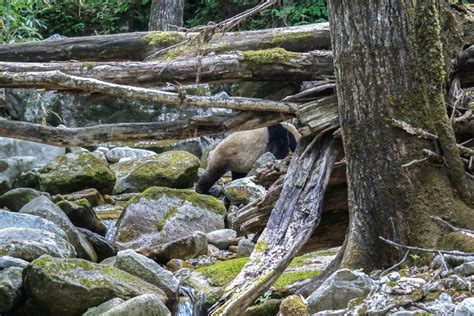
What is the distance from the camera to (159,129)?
5.63 m


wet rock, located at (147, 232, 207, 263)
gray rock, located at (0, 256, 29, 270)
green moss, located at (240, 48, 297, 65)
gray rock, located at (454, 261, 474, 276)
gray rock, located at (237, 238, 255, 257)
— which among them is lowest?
wet rock, located at (147, 232, 207, 263)

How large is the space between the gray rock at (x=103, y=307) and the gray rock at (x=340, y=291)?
8.74 ft

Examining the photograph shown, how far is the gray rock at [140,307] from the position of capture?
19.5 ft

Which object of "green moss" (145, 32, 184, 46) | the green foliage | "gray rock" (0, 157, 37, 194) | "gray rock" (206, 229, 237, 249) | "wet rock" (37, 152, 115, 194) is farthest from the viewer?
the green foliage

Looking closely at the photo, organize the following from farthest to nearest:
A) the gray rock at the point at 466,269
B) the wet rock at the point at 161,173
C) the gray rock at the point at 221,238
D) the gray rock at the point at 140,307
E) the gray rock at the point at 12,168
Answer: the wet rock at the point at 161,173 → the gray rock at the point at 12,168 → the gray rock at the point at 221,238 → the gray rock at the point at 140,307 → the gray rock at the point at 466,269

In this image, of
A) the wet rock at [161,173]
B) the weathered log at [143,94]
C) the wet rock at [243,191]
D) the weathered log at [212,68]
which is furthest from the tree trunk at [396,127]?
the wet rock at [161,173]

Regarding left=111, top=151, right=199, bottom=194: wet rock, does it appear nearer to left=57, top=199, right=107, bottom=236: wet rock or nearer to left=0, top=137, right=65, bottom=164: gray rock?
left=57, top=199, right=107, bottom=236: wet rock

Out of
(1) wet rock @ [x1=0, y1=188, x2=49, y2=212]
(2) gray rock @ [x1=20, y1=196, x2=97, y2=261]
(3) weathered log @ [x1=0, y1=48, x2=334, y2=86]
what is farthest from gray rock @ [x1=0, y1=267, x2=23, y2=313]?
(1) wet rock @ [x1=0, y1=188, x2=49, y2=212]

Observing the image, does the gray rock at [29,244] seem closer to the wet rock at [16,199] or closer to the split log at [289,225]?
the wet rock at [16,199]

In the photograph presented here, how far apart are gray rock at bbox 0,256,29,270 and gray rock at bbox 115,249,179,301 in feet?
3.00

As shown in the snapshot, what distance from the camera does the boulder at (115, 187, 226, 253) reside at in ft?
32.4

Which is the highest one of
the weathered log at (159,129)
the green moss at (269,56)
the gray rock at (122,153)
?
the green moss at (269,56)

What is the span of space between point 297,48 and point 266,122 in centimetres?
90

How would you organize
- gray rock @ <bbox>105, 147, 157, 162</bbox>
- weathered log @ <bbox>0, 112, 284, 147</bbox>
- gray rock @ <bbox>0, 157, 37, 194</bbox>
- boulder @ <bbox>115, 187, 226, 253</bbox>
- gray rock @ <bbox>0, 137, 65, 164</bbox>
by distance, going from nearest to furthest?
weathered log @ <bbox>0, 112, 284, 147</bbox> < boulder @ <bbox>115, 187, 226, 253</bbox> < gray rock @ <bbox>0, 157, 37, 194</bbox> < gray rock @ <bbox>0, 137, 65, 164</bbox> < gray rock @ <bbox>105, 147, 157, 162</bbox>
